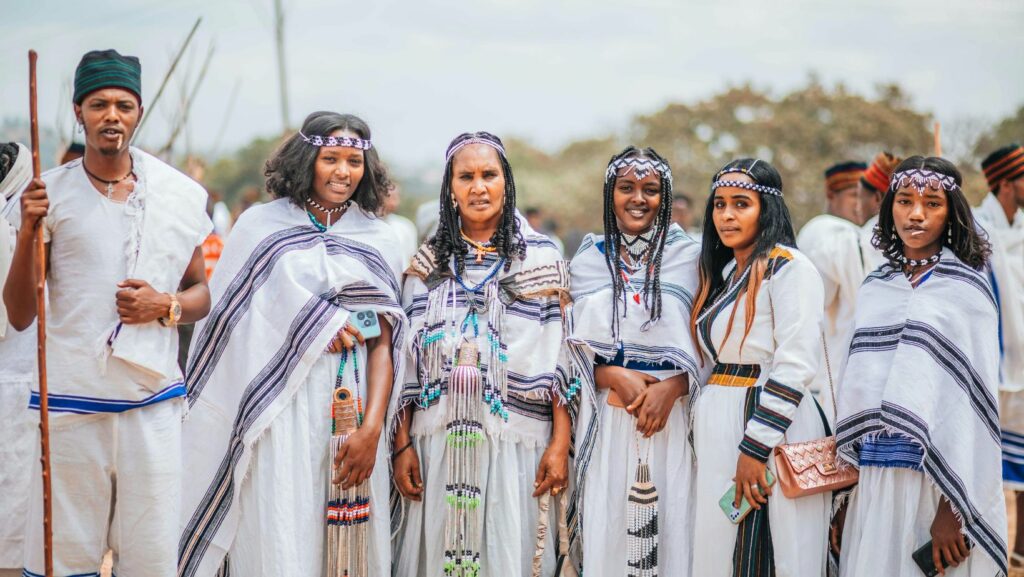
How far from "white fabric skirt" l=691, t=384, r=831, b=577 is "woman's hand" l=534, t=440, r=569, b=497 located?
1.91 feet

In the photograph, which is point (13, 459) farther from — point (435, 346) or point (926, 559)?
point (926, 559)

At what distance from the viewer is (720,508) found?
3939mm

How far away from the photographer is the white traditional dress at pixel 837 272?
272 inches

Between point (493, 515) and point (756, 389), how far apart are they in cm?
126

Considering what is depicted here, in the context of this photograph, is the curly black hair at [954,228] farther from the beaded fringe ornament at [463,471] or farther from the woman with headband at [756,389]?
the beaded fringe ornament at [463,471]

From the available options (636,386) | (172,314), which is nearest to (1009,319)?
(636,386)

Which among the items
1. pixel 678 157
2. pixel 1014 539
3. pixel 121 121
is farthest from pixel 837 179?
pixel 678 157

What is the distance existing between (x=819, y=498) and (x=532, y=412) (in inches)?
50.2

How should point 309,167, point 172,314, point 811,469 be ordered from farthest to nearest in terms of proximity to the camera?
point 309,167 → point 811,469 → point 172,314

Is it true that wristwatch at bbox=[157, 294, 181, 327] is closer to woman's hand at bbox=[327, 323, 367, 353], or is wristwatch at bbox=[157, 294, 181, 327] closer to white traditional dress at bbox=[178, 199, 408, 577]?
white traditional dress at bbox=[178, 199, 408, 577]

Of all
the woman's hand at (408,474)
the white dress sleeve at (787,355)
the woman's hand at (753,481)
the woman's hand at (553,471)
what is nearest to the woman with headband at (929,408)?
the white dress sleeve at (787,355)

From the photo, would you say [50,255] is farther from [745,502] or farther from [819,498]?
[819,498]

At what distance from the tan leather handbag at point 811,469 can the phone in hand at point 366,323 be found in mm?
1790

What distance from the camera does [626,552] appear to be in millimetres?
4090
